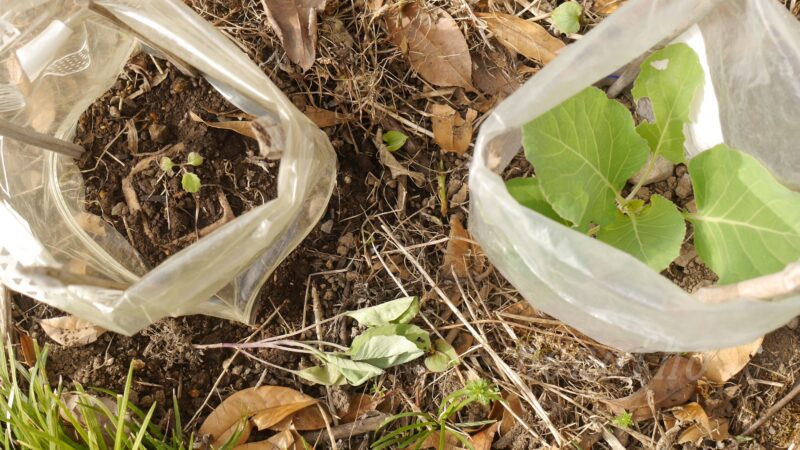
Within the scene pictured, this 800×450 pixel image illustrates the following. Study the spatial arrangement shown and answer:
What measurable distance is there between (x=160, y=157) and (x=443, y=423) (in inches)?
25.3

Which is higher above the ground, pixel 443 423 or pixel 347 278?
pixel 347 278

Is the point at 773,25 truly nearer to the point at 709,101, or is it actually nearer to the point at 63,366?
the point at 709,101

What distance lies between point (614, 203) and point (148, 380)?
2.67ft

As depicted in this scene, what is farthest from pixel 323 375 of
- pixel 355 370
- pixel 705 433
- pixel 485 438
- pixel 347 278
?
pixel 705 433

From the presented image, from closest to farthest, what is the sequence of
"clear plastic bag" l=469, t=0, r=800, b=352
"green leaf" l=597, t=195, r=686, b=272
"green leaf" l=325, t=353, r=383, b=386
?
"clear plastic bag" l=469, t=0, r=800, b=352 → "green leaf" l=597, t=195, r=686, b=272 → "green leaf" l=325, t=353, r=383, b=386

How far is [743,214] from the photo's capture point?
93cm

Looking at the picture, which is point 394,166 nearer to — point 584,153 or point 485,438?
point 584,153

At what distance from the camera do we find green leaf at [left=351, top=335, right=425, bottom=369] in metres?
1.10

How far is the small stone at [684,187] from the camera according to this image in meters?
1.14

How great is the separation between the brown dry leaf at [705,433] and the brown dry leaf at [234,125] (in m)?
0.88

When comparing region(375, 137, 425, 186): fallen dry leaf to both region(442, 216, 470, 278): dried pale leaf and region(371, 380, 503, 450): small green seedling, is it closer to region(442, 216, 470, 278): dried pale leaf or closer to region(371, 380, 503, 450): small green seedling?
region(442, 216, 470, 278): dried pale leaf

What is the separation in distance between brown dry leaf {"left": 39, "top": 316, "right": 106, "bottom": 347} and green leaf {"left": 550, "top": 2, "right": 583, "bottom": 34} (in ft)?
3.06

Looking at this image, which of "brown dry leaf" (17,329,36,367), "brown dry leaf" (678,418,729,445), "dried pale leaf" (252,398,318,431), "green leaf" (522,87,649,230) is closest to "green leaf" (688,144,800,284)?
"green leaf" (522,87,649,230)

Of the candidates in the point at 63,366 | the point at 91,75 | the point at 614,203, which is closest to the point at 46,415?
the point at 63,366
